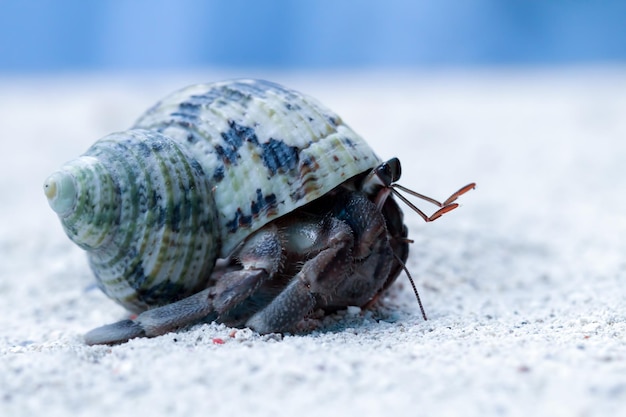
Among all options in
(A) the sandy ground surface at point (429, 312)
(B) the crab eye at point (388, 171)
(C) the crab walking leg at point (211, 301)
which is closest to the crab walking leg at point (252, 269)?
(C) the crab walking leg at point (211, 301)

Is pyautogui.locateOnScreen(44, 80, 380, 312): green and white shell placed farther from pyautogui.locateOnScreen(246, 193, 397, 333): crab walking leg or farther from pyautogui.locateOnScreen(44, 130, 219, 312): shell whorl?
pyautogui.locateOnScreen(246, 193, 397, 333): crab walking leg

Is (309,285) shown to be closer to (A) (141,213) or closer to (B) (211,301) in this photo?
(B) (211,301)

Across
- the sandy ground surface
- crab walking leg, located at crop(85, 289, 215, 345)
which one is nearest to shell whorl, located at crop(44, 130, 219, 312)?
crab walking leg, located at crop(85, 289, 215, 345)

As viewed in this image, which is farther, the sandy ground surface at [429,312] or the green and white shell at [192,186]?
the green and white shell at [192,186]

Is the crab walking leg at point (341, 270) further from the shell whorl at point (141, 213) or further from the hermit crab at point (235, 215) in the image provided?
the shell whorl at point (141, 213)

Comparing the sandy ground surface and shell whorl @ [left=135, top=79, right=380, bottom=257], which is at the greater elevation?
shell whorl @ [left=135, top=79, right=380, bottom=257]

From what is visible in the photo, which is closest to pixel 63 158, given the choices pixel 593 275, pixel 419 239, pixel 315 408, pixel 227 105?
pixel 419 239

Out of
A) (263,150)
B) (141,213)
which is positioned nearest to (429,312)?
(263,150)
